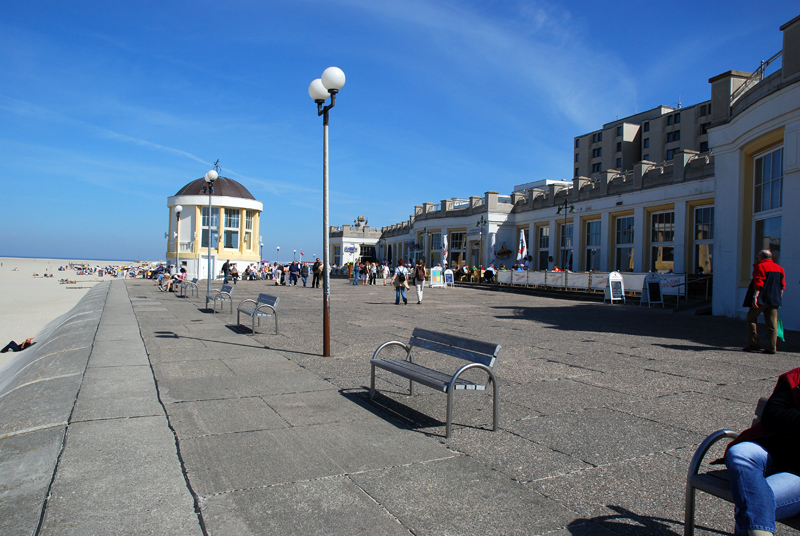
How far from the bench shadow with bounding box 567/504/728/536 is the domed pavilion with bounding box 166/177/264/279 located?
46.8 m

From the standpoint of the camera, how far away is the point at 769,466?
263cm

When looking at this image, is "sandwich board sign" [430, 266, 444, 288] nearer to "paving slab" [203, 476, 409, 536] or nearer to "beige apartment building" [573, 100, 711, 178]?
"paving slab" [203, 476, 409, 536]

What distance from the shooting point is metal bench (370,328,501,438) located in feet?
15.3

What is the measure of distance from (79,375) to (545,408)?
567cm

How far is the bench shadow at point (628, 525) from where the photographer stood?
10.0 feet

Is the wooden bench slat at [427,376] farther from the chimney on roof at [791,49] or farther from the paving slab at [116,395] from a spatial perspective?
the chimney on roof at [791,49]

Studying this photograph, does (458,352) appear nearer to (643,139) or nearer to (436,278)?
(436,278)

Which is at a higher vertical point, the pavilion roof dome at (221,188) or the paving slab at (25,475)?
the pavilion roof dome at (221,188)

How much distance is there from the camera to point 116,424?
479 cm

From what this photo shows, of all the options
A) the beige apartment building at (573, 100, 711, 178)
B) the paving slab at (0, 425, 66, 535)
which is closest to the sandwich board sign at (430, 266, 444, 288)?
the paving slab at (0, 425, 66, 535)

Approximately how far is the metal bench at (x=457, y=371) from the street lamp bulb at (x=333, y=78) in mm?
4220

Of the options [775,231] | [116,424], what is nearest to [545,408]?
[116,424]

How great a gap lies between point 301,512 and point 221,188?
A: 164 ft

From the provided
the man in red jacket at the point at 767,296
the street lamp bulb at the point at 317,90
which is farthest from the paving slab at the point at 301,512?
the man in red jacket at the point at 767,296
